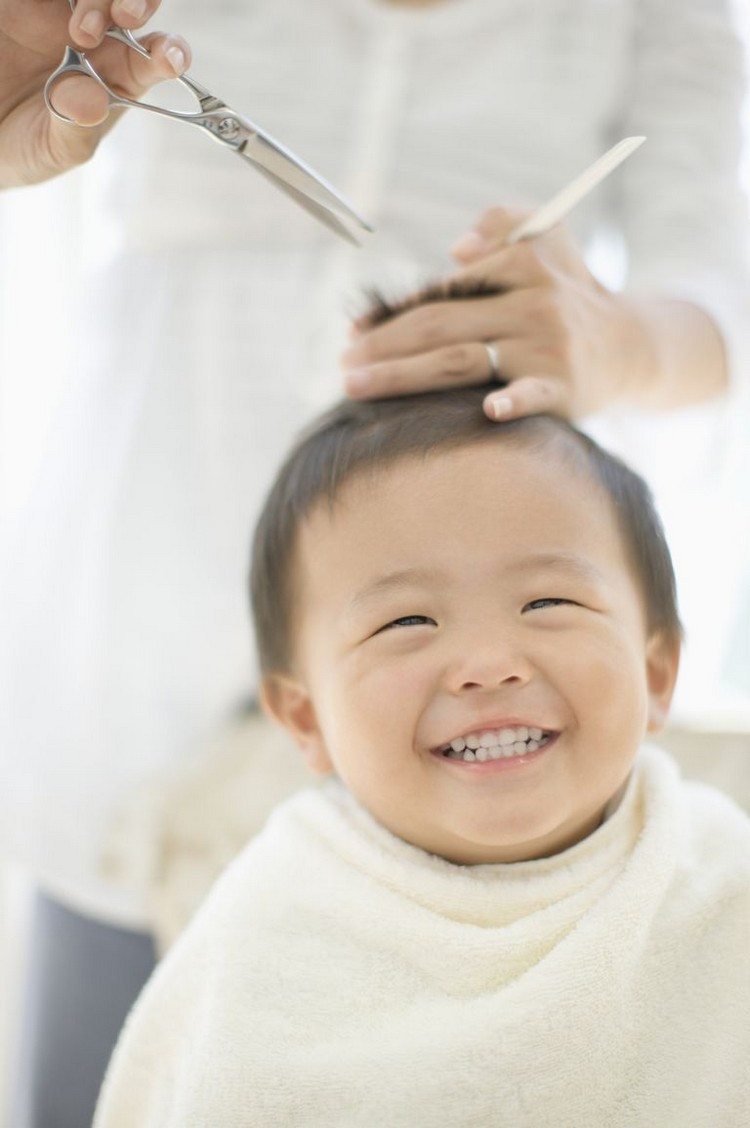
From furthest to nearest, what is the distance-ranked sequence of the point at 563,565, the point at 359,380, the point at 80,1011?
1. the point at 80,1011
2. the point at 359,380
3. the point at 563,565

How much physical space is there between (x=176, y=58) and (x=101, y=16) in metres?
0.05

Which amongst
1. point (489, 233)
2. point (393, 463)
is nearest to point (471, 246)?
point (489, 233)

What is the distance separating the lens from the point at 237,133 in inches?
29.8

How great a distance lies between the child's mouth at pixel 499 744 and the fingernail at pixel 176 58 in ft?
1.53

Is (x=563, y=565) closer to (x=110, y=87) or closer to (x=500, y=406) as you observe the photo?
(x=500, y=406)

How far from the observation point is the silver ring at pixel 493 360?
889 millimetres

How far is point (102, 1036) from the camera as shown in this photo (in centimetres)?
126

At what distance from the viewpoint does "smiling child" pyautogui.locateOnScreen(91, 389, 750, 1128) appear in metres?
0.73

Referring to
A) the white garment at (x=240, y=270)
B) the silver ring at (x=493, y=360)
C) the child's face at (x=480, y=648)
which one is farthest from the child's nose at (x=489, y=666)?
the white garment at (x=240, y=270)

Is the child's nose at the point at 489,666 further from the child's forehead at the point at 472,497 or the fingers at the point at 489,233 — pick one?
the fingers at the point at 489,233

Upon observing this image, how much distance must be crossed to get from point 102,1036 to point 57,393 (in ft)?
2.51

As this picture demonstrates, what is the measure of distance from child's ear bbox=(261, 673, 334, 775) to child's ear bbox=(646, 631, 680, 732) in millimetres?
264

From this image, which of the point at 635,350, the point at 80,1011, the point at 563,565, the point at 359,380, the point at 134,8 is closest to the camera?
the point at 134,8

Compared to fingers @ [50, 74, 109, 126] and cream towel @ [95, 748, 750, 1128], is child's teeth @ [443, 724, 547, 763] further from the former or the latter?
fingers @ [50, 74, 109, 126]
